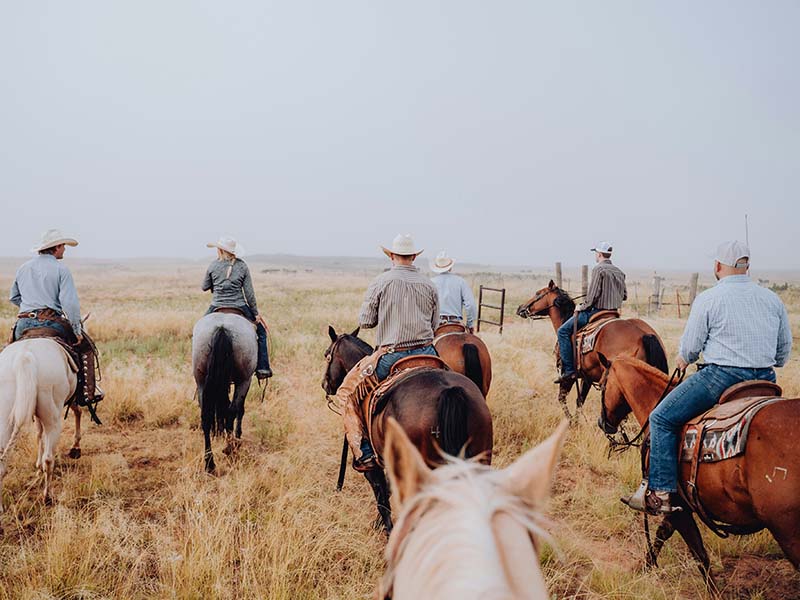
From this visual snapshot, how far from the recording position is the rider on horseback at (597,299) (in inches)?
275

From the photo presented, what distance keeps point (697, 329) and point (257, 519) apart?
4.20 m

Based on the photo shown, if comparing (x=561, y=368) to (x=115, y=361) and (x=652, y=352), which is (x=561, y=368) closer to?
(x=652, y=352)

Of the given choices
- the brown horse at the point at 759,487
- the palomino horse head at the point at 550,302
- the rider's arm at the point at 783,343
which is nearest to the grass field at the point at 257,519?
the brown horse at the point at 759,487

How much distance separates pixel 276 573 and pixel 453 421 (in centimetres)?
177

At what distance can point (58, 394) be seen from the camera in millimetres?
4879

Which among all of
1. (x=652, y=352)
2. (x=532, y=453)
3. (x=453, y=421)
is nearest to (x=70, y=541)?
(x=453, y=421)

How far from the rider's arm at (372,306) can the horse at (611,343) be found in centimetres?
368

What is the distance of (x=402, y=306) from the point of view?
169 inches

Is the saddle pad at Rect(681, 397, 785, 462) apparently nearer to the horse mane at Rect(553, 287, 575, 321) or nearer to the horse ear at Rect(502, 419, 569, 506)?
the horse ear at Rect(502, 419, 569, 506)

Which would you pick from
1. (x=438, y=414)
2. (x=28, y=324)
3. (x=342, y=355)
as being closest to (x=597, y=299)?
(x=342, y=355)

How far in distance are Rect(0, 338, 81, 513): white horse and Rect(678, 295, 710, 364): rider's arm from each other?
588cm

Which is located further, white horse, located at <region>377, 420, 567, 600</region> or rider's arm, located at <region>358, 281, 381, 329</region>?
rider's arm, located at <region>358, 281, 381, 329</region>

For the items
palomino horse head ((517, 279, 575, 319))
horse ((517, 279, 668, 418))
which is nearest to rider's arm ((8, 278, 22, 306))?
horse ((517, 279, 668, 418))

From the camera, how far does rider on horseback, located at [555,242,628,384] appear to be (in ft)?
22.9
